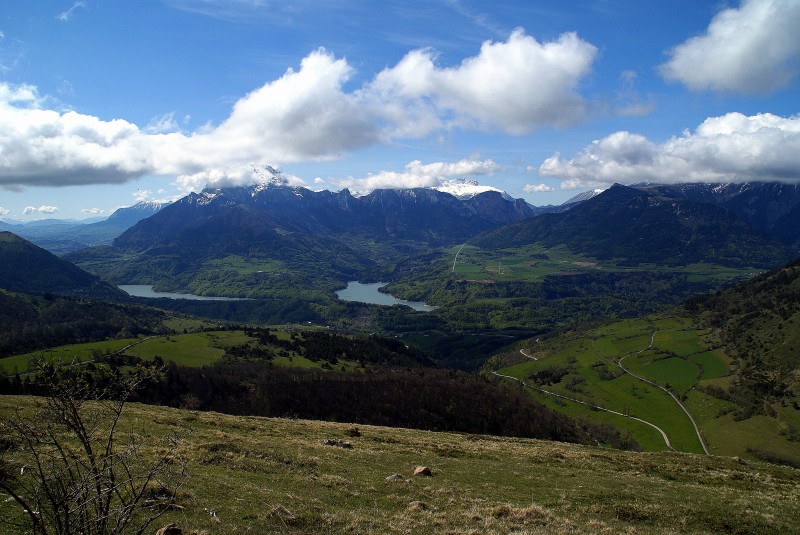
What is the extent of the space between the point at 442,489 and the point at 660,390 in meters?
141

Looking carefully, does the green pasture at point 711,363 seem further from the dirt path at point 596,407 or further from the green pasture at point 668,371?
the dirt path at point 596,407

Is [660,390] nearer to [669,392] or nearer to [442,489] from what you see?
[669,392]

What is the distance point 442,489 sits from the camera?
76.8ft

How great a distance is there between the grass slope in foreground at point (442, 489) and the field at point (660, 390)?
7913 cm

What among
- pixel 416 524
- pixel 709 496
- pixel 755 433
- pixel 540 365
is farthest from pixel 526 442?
pixel 540 365

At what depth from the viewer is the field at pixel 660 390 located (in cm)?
10425

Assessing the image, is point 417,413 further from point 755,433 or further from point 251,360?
point 755,433

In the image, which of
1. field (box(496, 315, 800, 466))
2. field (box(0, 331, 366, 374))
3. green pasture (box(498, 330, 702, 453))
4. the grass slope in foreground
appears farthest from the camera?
field (box(0, 331, 366, 374))

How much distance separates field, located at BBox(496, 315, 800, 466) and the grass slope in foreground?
260 ft

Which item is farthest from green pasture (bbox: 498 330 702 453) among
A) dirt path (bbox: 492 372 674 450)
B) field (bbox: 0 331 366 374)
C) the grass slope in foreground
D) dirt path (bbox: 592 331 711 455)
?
the grass slope in foreground

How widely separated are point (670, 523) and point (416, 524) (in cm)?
1165

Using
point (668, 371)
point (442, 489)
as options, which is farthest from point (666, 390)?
point (442, 489)

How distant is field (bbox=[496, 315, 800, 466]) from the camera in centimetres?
10425

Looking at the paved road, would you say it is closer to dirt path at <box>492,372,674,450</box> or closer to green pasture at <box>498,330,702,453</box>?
green pasture at <box>498,330,702,453</box>
